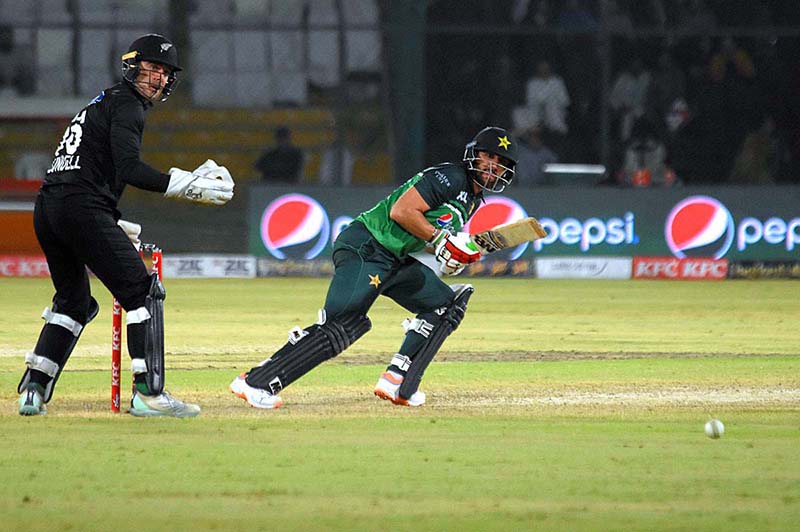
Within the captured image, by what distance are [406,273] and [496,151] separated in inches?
34.5

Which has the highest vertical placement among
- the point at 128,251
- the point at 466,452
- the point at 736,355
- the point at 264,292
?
the point at 128,251

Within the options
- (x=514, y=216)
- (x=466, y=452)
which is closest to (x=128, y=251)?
(x=466, y=452)

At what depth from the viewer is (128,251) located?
7.68 meters

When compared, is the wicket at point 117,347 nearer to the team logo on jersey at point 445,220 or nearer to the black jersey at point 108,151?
the black jersey at point 108,151

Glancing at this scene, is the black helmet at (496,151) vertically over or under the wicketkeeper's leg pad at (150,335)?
over

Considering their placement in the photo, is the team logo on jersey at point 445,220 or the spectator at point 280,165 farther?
the spectator at point 280,165

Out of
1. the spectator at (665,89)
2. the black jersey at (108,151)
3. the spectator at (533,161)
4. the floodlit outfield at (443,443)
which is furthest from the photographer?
the spectator at (665,89)

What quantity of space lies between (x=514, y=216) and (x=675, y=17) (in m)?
7.29

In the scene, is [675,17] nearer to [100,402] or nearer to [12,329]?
[12,329]

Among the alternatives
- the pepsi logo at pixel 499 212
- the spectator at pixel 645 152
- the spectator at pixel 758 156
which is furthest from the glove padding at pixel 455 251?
the spectator at pixel 758 156

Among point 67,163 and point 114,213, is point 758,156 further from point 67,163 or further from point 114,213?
point 67,163

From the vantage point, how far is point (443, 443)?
23.4 ft

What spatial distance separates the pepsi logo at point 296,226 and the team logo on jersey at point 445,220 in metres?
10.7

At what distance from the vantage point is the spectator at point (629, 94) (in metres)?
23.8
